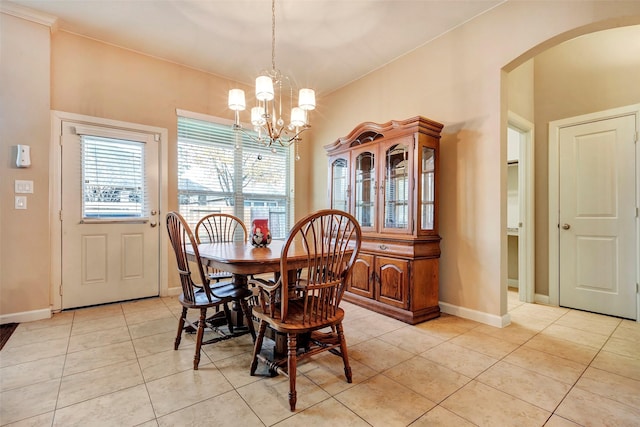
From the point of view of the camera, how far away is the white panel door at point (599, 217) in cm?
296

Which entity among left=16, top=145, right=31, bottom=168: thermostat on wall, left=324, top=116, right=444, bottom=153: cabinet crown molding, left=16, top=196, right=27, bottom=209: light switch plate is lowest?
left=16, top=196, right=27, bottom=209: light switch plate

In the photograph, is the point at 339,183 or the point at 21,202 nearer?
the point at 21,202

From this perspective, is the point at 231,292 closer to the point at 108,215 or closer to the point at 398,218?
the point at 398,218

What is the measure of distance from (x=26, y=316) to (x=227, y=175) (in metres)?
2.52

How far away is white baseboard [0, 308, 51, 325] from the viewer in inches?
107

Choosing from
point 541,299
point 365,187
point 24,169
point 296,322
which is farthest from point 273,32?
point 541,299

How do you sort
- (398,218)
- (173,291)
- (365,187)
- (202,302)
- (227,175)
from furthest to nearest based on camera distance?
(227,175) → (173,291) → (365,187) → (398,218) → (202,302)

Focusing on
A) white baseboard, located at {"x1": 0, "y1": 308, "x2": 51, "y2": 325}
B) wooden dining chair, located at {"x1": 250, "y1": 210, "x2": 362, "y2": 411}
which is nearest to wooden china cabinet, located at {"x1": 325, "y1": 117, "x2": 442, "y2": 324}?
wooden dining chair, located at {"x1": 250, "y1": 210, "x2": 362, "y2": 411}

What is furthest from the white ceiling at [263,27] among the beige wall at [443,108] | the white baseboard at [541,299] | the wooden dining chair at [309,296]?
the white baseboard at [541,299]

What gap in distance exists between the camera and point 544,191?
Result: 3.52 metres

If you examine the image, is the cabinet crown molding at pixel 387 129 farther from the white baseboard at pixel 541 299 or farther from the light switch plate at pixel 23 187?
the light switch plate at pixel 23 187

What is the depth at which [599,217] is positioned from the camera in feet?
10.3

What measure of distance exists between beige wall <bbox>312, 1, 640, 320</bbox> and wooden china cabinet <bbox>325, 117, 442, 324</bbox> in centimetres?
21

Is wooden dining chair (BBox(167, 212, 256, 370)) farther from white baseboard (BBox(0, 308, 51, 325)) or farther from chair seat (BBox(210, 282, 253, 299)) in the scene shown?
white baseboard (BBox(0, 308, 51, 325))
